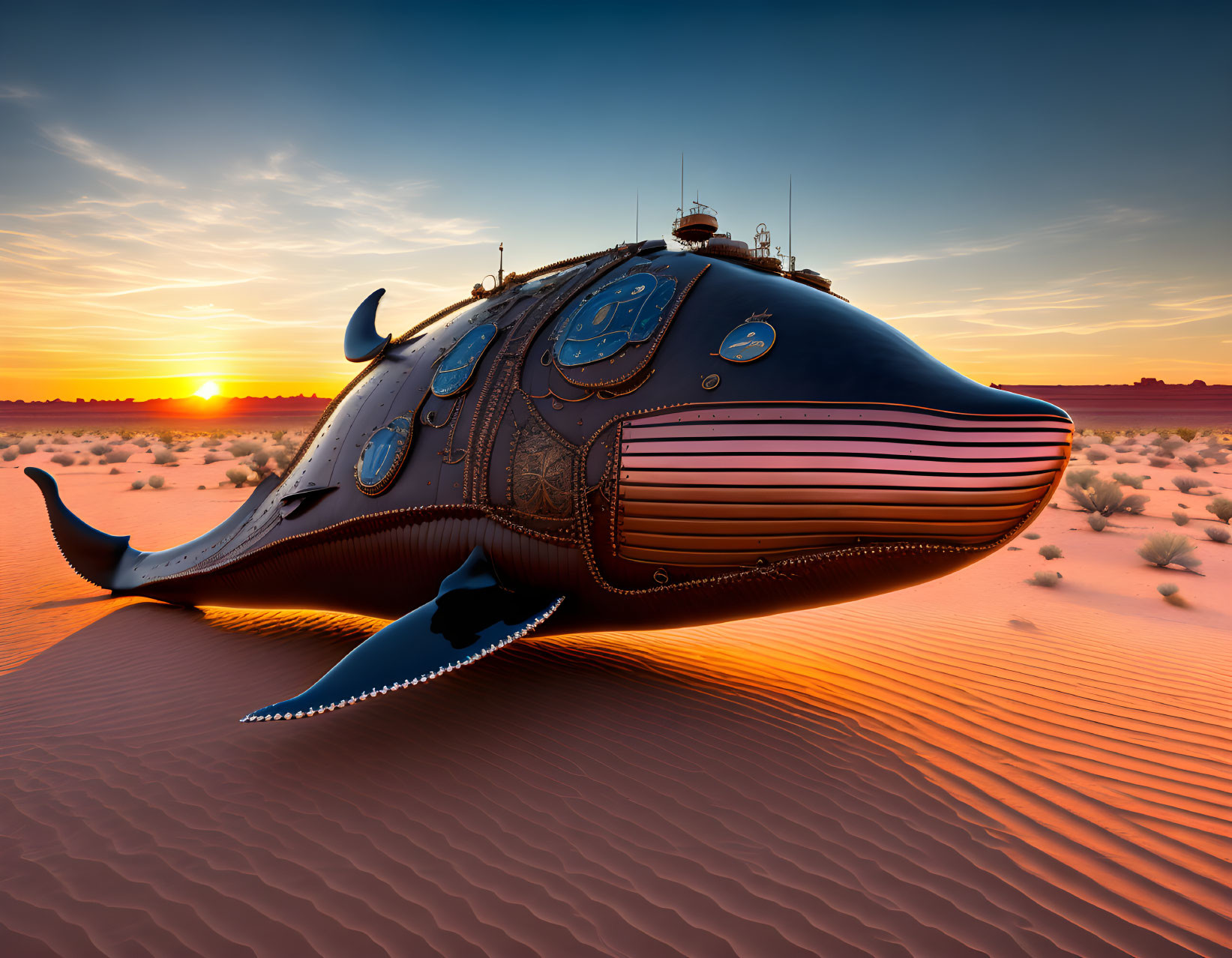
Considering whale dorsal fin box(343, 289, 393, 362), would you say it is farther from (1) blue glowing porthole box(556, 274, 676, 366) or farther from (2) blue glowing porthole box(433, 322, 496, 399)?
(1) blue glowing porthole box(556, 274, 676, 366)

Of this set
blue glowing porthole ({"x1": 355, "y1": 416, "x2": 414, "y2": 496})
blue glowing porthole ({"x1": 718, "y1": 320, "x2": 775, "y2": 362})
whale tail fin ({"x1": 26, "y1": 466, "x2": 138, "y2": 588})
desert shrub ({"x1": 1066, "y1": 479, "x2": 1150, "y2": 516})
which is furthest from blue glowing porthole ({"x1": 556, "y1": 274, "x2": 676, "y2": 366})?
desert shrub ({"x1": 1066, "y1": 479, "x2": 1150, "y2": 516})

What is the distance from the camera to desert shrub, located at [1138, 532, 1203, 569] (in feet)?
39.1

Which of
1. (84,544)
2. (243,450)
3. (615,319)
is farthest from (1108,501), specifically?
(243,450)

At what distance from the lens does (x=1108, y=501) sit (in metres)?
17.1

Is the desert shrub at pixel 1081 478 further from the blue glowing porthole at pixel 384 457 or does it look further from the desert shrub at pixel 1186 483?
the blue glowing porthole at pixel 384 457

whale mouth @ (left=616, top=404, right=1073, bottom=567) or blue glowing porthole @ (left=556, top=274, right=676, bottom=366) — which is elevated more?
blue glowing porthole @ (left=556, top=274, right=676, bottom=366)

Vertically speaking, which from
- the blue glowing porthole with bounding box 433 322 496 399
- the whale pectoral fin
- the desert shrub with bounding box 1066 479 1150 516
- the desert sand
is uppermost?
Result: the blue glowing porthole with bounding box 433 322 496 399

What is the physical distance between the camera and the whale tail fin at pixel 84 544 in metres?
8.23

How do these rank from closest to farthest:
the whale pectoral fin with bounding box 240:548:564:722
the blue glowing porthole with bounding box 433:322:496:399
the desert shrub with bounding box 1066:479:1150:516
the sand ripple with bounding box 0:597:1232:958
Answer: the sand ripple with bounding box 0:597:1232:958, the whale pectoral fin with bounding box 240:548:564:722, the blue glowing porthole with bounding box 433:322:496:399, the desert shrub with bounding box 1066:479:1150:516

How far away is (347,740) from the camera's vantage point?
469 cm

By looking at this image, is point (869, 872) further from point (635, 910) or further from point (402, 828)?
point (402, 828)

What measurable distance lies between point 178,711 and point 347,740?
1.84 meters

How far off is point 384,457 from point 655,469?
2.55 m

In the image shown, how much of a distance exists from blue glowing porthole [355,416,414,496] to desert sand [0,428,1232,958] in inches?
71.8
